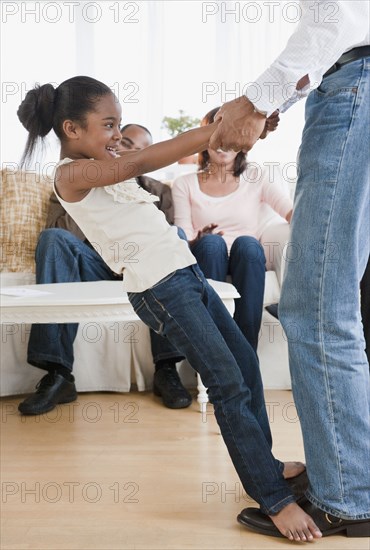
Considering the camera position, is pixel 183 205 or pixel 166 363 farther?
pixel 183 205

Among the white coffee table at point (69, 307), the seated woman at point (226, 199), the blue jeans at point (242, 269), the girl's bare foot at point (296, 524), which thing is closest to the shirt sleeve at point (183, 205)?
the seated woman at point (226, 199)

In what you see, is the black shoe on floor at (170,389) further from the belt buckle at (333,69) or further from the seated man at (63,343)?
the belt buckle at (333,69)

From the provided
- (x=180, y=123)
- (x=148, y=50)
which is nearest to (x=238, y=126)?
(x=180, y=123)

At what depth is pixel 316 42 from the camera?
1276 mm

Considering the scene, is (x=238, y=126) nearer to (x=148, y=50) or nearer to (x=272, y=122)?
(x=272, y=122)

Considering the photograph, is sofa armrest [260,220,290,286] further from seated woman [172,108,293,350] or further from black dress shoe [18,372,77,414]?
black dress shoe [18,372,77,414]

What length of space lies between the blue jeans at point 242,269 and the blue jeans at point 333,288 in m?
1.27

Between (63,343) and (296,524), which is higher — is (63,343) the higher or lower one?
the lower one

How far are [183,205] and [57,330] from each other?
2.58ft

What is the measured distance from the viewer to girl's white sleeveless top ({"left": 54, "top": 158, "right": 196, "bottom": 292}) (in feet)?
4.78

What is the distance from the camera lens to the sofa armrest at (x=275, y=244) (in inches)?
117

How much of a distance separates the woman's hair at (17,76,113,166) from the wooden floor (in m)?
0.77

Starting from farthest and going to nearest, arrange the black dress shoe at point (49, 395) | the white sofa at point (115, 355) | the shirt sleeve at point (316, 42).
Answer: the white sofa at point (115, 355) → the black dress shoe at point (49, 395) → the shirt sleeve at point (316, 42)

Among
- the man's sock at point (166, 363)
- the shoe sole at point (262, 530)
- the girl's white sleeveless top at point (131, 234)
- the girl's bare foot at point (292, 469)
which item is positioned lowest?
the man's sock at point (166, 363)
